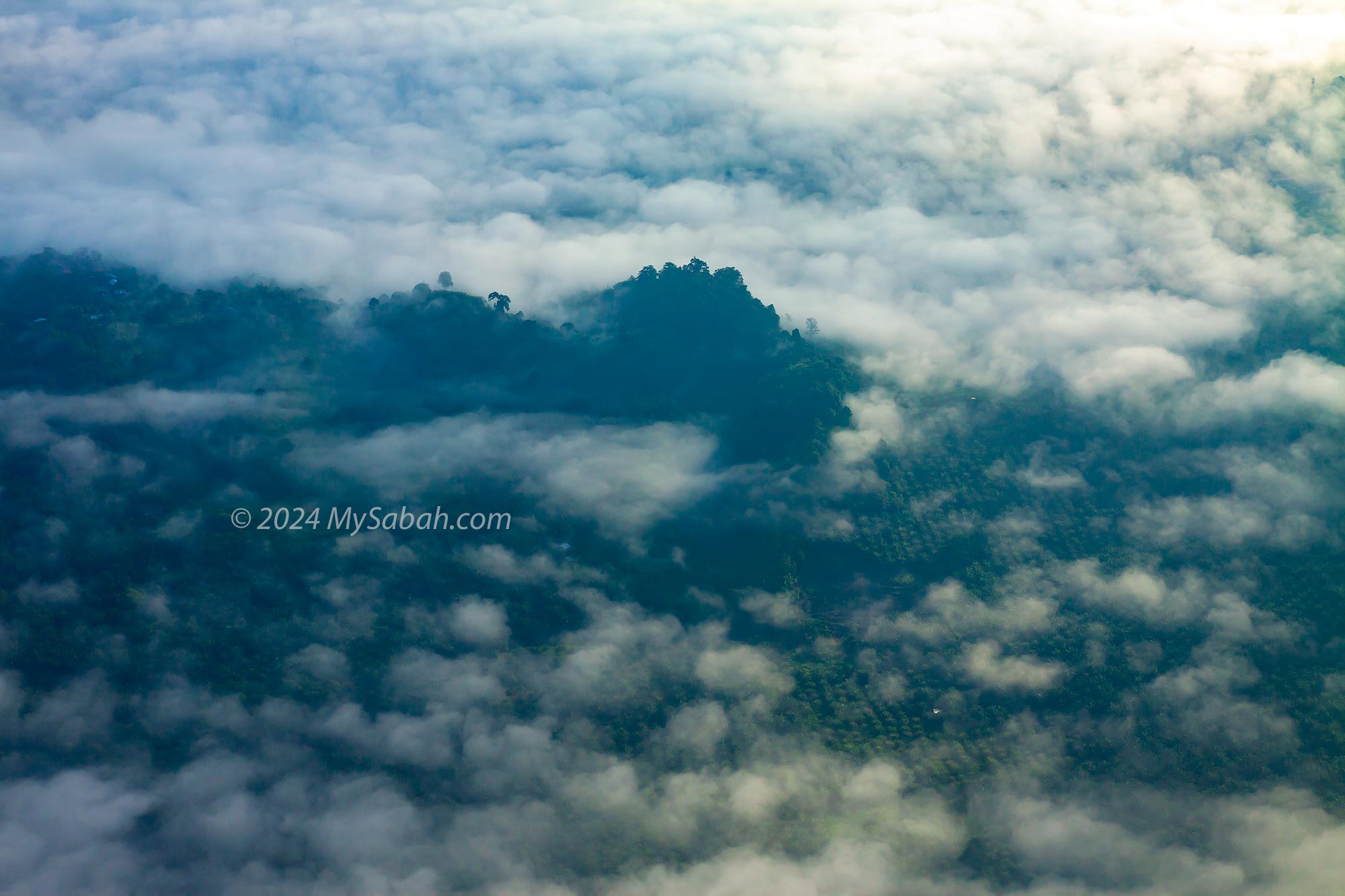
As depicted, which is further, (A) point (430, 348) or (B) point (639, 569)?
(A) point (430, 348)

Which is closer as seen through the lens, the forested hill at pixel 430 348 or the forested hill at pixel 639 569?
the forested hill at pixel 639 569

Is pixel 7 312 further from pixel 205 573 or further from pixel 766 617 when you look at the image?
pixel 766 617

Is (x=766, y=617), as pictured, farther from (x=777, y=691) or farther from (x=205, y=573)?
(x=205, y=573)

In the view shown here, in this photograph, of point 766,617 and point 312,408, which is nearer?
point 766,617

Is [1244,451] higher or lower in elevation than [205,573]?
higher

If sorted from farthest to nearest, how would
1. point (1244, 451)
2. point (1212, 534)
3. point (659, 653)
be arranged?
point (1244, 451), point (1212, 534), point (659, 653)

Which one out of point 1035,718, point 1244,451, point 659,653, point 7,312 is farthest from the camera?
point 7,312

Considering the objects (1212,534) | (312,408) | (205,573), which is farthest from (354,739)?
(1212,534)

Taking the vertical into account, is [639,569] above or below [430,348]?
below

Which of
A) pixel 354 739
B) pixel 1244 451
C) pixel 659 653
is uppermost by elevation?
pixel 1244 451

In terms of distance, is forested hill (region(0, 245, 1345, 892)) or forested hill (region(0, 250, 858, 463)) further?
forested hill (region(0, 250, 858, 463))
